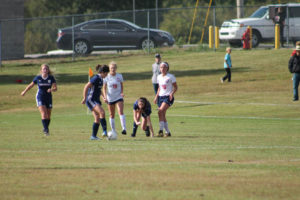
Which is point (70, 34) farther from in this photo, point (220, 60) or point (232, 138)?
point (232, 138)

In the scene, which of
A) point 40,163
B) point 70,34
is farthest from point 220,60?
point 40,163

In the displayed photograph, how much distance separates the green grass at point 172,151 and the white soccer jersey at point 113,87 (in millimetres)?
978

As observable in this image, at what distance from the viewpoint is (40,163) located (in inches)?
433

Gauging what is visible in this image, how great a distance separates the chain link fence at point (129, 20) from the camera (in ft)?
146

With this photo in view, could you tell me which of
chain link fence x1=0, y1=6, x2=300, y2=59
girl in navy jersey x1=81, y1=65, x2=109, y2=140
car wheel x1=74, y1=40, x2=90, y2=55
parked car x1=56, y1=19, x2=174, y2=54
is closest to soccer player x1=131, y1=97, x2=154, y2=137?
girl in navy jersey x1=81, y1=65, x2=109, y2=140

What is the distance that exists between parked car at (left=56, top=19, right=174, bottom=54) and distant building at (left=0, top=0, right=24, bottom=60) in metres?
3.98

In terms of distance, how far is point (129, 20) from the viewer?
4622cm

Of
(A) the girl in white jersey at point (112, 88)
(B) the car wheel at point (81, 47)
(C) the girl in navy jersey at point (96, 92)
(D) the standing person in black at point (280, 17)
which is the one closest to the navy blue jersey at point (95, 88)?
(C) the girl in navy jersey at point (96, 92)

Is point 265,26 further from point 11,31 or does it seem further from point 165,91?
point 165,91

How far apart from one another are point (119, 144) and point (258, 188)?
→ 5554 mm

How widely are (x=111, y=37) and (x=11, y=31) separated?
22.5ft

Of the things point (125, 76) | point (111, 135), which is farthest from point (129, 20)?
point (111, 135)

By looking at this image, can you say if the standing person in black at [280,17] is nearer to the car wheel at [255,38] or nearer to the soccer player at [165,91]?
the car wheel at [255,38]

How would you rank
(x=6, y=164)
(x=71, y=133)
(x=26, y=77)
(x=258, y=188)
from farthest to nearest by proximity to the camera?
(x=26, y=77)
(x=71, y=133)
(x=6, y=164)
(x=258, y=188)
